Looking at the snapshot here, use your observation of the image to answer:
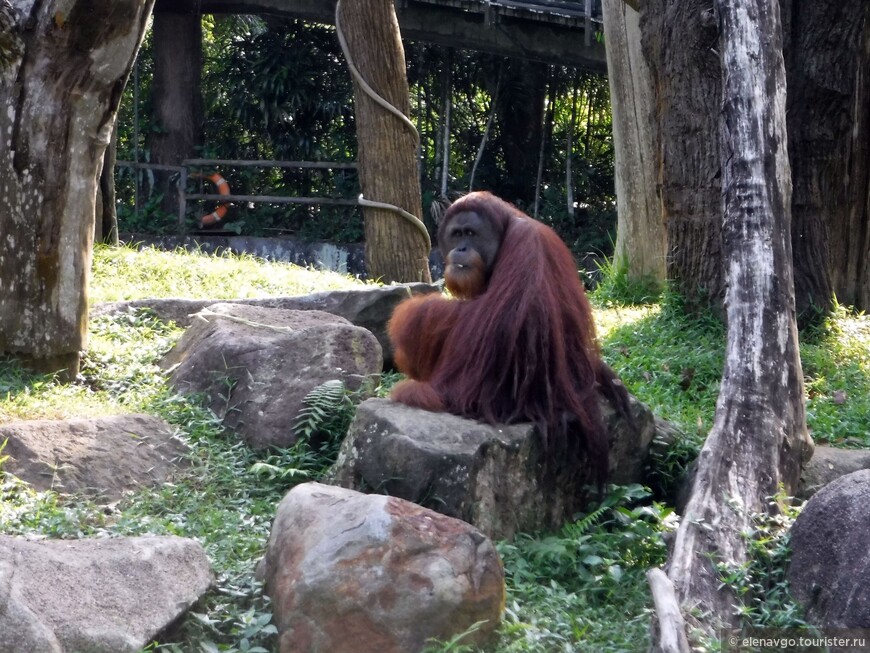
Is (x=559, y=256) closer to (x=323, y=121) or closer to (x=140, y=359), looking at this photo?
(x=140, y=359)

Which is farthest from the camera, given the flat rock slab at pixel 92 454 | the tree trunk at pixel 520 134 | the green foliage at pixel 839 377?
the tree trunk at pixel 520 134

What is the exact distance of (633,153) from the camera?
22.4 feet

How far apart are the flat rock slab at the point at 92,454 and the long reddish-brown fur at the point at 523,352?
89 centimetres

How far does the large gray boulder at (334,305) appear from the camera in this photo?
5.13 meters

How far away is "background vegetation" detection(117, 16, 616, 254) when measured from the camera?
41.8ft

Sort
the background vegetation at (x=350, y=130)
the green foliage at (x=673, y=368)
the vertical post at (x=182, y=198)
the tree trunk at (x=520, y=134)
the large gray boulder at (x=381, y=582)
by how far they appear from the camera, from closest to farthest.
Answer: the large gray boulder at (x=381, y=582), the green foliage at (x=673, y=368), the vertical post at (x=182, y=198), the background vegetation at (x=350, y=130), the tree trunk at (x=520, y=134)

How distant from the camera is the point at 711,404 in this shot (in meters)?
4.61

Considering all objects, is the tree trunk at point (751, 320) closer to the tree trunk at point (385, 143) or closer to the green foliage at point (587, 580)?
the green foliage at point (587, 580)

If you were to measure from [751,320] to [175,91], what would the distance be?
1046 cm

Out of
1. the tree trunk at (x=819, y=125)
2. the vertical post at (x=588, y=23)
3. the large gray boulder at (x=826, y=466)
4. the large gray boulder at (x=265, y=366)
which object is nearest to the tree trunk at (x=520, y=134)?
the vertical post at (x=588, y=23)

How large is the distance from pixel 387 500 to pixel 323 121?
1095cm

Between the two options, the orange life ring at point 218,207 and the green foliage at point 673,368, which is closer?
the green foliage at point 673,368

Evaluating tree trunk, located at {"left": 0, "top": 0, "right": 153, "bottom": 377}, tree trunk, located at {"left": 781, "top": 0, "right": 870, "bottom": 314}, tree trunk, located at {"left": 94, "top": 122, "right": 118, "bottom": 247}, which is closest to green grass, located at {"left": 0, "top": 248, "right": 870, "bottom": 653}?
tree trunk, located at {"left": 0, "top": 0, "right": 153, "bottom": 377}

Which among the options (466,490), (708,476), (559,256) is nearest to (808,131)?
(559,256)
